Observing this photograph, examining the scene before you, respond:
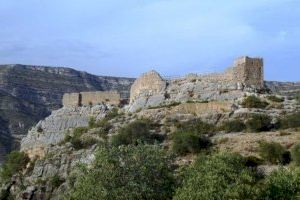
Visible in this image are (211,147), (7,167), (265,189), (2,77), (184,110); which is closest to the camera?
(265,189)

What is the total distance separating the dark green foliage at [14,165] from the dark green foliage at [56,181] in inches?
359

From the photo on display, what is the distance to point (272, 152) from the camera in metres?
49.6

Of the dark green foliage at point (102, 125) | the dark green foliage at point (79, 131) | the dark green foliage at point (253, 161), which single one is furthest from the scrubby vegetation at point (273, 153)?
the dark green foliage at point (79, 131)

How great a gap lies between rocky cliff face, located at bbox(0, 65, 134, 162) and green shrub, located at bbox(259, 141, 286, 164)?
66.0 meters

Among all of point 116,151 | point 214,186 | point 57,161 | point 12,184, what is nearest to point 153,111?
point 57,161

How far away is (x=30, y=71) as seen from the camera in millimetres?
154875

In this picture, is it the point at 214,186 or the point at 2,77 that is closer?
the point at 214,186

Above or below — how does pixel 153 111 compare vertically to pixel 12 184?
above

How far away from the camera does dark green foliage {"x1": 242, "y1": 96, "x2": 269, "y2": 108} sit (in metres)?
59.1

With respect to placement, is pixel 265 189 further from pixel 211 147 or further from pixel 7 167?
pixel 7 167

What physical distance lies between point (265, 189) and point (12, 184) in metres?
34.6

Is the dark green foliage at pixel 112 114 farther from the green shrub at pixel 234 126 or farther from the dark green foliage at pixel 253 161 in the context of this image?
the dark green foliage at pixel 253 161

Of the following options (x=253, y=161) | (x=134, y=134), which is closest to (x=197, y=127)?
(x=134, y=134)

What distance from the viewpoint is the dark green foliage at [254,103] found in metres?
59.1
